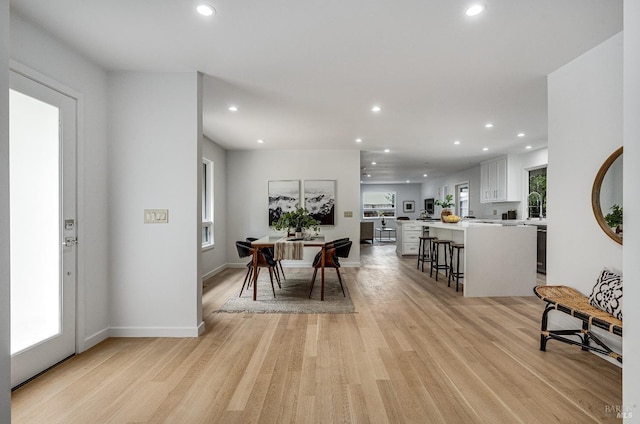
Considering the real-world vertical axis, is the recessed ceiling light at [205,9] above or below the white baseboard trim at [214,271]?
above

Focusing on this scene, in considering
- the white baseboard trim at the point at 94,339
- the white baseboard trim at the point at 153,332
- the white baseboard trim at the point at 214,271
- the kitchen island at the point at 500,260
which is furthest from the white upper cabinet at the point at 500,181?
the white baseboard trim at the point at 94,339

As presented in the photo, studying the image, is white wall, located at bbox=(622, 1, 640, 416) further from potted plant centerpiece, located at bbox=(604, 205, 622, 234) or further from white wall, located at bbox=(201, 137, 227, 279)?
white wall, located at bbox=(201, 137, 227, 279)

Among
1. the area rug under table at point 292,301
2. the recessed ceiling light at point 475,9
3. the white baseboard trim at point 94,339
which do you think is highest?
the recessed ceiling light at point 475,9

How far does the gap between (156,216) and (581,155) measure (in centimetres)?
384

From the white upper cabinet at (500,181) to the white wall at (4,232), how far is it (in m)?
8.26

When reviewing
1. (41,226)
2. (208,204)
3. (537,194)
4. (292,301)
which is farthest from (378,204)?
(41,226)

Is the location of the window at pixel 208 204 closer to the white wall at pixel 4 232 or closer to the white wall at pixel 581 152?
the white wall at pixel 4 232

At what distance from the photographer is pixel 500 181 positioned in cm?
759

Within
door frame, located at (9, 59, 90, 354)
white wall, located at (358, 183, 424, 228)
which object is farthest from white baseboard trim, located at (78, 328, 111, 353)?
white wall, located at (358, 183, 424, 228)

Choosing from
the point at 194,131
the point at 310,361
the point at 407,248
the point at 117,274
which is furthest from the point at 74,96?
the point at 407,248

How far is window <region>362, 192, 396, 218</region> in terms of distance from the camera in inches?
565

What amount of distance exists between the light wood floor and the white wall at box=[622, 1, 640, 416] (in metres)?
0.95

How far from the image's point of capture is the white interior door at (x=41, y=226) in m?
2.14

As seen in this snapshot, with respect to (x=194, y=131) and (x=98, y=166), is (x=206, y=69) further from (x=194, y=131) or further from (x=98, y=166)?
(x=98, y=166)
